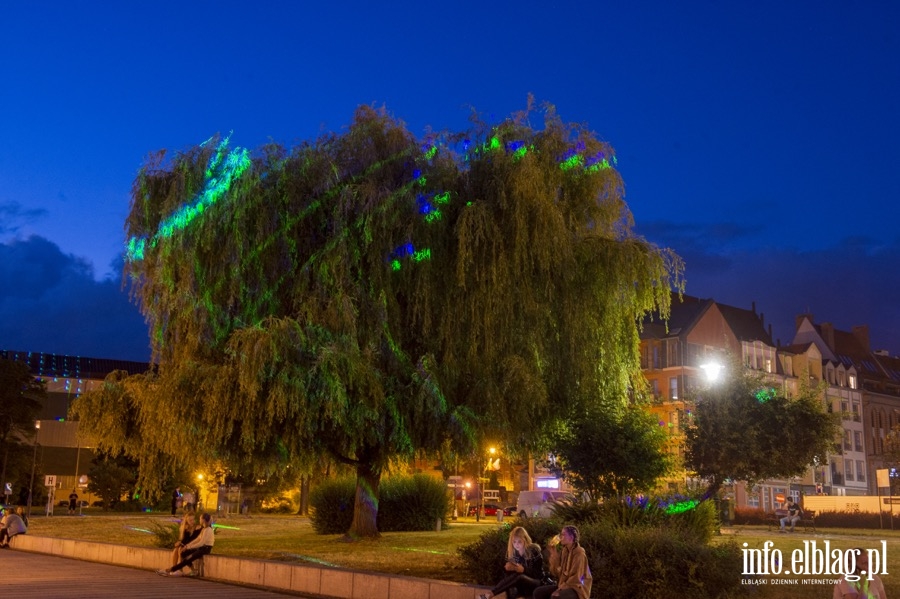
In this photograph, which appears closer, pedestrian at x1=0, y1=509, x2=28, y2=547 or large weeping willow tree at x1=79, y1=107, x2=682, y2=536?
large weeping willow tree at x1=79, y1=107, x2=682, y2=536

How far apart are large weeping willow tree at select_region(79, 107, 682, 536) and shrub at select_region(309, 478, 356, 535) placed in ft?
17.1

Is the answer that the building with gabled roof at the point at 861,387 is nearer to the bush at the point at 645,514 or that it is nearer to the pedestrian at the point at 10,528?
the bush at the point at 645,514

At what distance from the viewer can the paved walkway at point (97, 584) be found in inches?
591

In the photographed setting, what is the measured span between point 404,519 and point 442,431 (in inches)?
390

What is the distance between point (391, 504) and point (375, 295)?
431 inches

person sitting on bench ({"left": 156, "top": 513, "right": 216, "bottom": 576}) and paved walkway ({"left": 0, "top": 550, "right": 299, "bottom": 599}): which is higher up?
person sitting on bench ({"left": 156, "top": 513, "right": 216, "bottom": 576})

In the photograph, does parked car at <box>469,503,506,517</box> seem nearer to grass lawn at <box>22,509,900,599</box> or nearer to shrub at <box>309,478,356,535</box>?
grass lawn at <box>22,509,900,599</box>

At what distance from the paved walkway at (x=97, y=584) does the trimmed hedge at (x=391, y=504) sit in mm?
10471

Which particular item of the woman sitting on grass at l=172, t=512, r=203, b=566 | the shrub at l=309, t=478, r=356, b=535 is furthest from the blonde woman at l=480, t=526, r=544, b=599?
the shrub at l=309, t=478, r=356, b=535

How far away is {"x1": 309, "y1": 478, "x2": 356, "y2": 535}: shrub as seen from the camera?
3053 centimetres

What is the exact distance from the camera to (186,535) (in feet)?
62.7

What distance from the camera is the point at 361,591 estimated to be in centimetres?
1480

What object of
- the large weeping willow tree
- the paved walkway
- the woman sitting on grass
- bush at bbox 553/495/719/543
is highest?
the large weeping willow tree

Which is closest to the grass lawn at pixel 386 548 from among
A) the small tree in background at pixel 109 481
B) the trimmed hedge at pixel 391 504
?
the trimmed hedge at pixel 391 504
